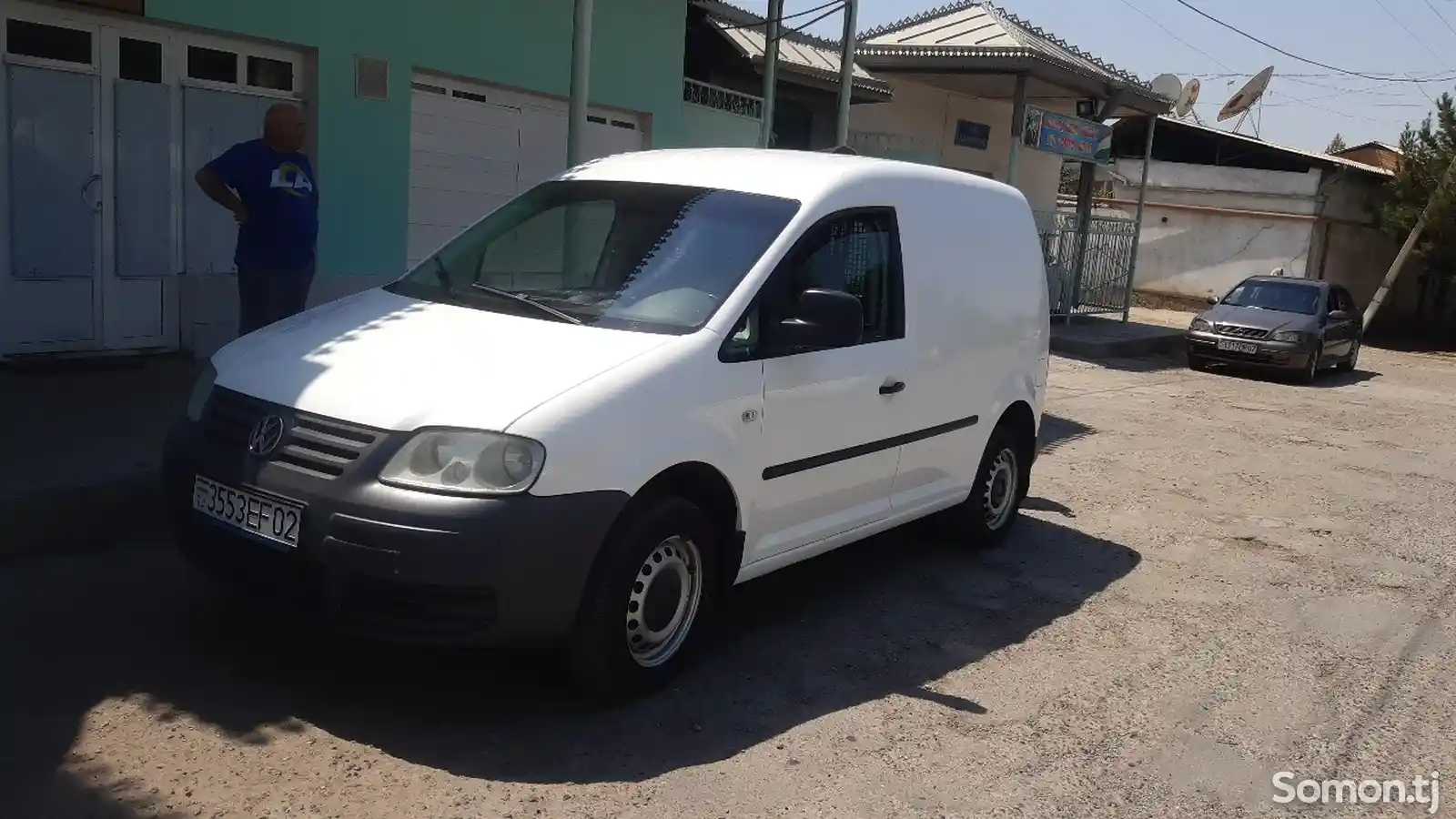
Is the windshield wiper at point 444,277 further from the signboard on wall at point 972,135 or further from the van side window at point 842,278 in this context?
the signboard on wall at point 972,135

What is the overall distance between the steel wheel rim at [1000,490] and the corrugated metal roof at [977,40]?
11.3 metres

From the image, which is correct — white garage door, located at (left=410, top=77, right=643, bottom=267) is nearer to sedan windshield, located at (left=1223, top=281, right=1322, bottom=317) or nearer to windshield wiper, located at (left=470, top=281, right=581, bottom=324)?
windshield wiper, located at (left=470, top=281, right=581, bottom=324)

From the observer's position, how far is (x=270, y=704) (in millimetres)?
4094

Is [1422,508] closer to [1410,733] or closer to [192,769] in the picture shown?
[1410,733]

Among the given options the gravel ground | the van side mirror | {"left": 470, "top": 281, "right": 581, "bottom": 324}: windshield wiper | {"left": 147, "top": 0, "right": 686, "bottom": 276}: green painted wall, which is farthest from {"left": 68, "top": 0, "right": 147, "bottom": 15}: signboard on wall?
the van side mirror

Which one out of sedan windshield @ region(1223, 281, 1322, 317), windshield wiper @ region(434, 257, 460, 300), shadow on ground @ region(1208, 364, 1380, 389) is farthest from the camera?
sedan windshield @ region(1223, 281, 1322, 317)

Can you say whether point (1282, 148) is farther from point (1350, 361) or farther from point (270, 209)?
point (270, 209)

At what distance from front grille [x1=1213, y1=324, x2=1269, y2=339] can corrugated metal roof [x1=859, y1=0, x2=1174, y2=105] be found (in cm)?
410

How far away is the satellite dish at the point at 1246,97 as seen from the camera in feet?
102

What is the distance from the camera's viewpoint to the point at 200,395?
4.41 m

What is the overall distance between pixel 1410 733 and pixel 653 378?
324cm

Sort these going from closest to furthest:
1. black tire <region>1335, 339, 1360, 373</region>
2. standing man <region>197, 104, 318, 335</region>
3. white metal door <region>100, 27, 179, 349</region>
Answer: standing man <region>197, 104, 318, 335</region> < white metal door <region>100, 27, 179, 349</region> < black tire <region>1335, 339, 1360, 373</region>

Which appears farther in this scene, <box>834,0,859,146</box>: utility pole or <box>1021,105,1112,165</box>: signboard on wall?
<box>1021,105,1112,165</box>: signboard on wall

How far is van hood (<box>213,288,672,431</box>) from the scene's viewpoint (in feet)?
12.7
